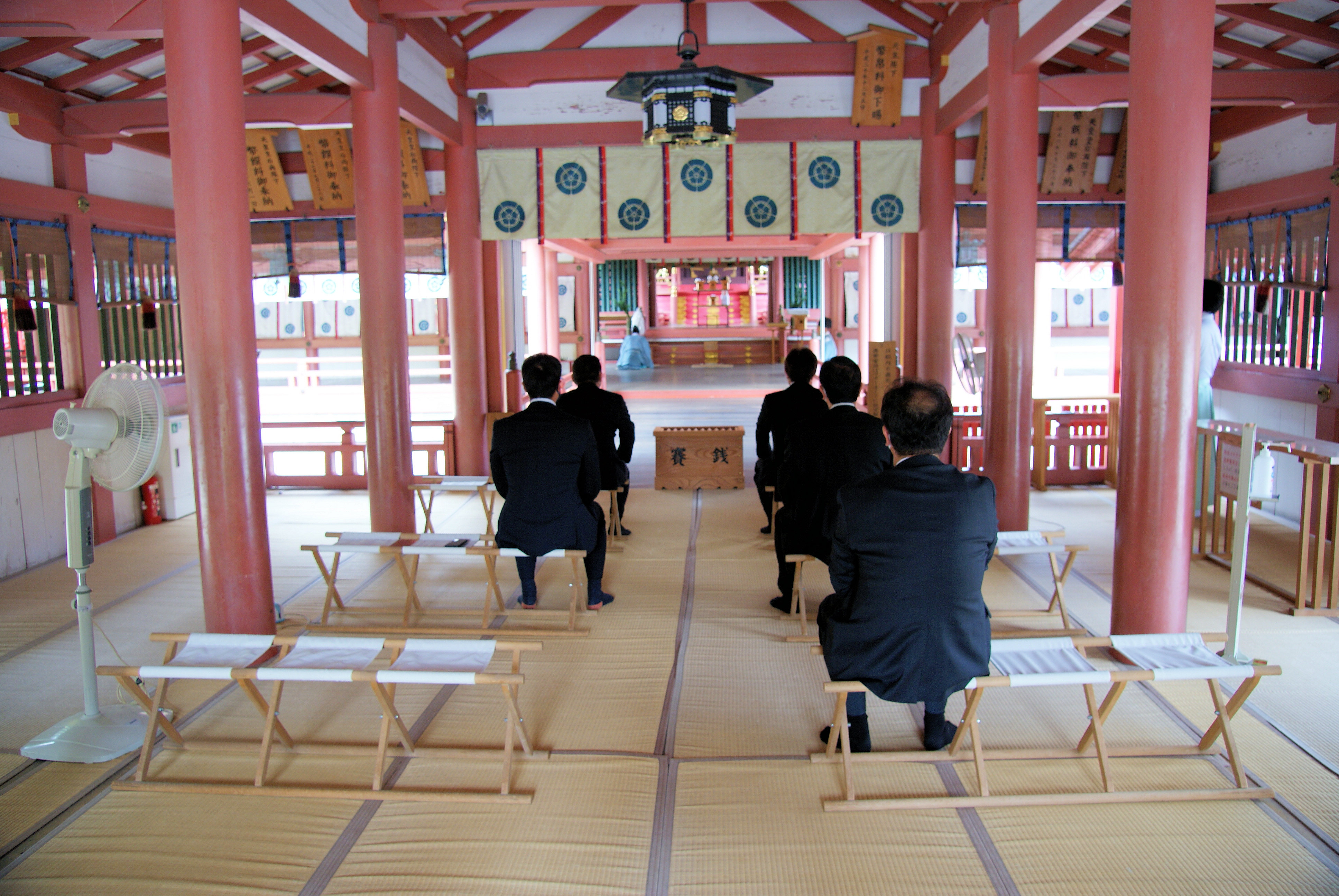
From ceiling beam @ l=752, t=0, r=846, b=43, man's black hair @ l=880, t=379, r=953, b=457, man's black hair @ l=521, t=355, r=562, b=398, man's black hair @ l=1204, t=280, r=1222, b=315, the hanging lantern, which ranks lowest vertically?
man's black hair @ l=880, t=379, r=953, b=457

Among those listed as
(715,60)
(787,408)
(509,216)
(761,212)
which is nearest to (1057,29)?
(787,408)

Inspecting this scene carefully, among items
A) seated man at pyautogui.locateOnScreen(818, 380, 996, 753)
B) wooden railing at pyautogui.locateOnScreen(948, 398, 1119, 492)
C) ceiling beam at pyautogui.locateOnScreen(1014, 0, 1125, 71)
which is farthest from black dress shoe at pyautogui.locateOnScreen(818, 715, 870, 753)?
wooden railing at pyautogui.locateOnScreen(948, 398, 1119, 492)

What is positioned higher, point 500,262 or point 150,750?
point 500,262

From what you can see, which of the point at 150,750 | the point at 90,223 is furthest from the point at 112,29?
the point at 150,750

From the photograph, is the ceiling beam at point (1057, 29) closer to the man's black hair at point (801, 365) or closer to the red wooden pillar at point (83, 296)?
the man's black hair at point (801, 365)

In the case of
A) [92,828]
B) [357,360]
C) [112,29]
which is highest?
[112,29]

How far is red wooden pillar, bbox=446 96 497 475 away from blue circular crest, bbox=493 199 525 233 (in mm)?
164

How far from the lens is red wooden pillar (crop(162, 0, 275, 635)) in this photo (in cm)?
370

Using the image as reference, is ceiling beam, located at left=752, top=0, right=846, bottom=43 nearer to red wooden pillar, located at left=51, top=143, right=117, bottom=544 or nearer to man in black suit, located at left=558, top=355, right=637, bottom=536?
man in black suit, located at left=558, top=355, right=637, bottom=536

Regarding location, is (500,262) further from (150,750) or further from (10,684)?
(150,750)

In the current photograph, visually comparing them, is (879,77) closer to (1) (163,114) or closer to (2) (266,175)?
(1) (163,114)

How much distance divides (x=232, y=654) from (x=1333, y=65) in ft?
24.8

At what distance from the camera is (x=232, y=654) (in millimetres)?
3271

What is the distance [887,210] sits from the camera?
7.52m
